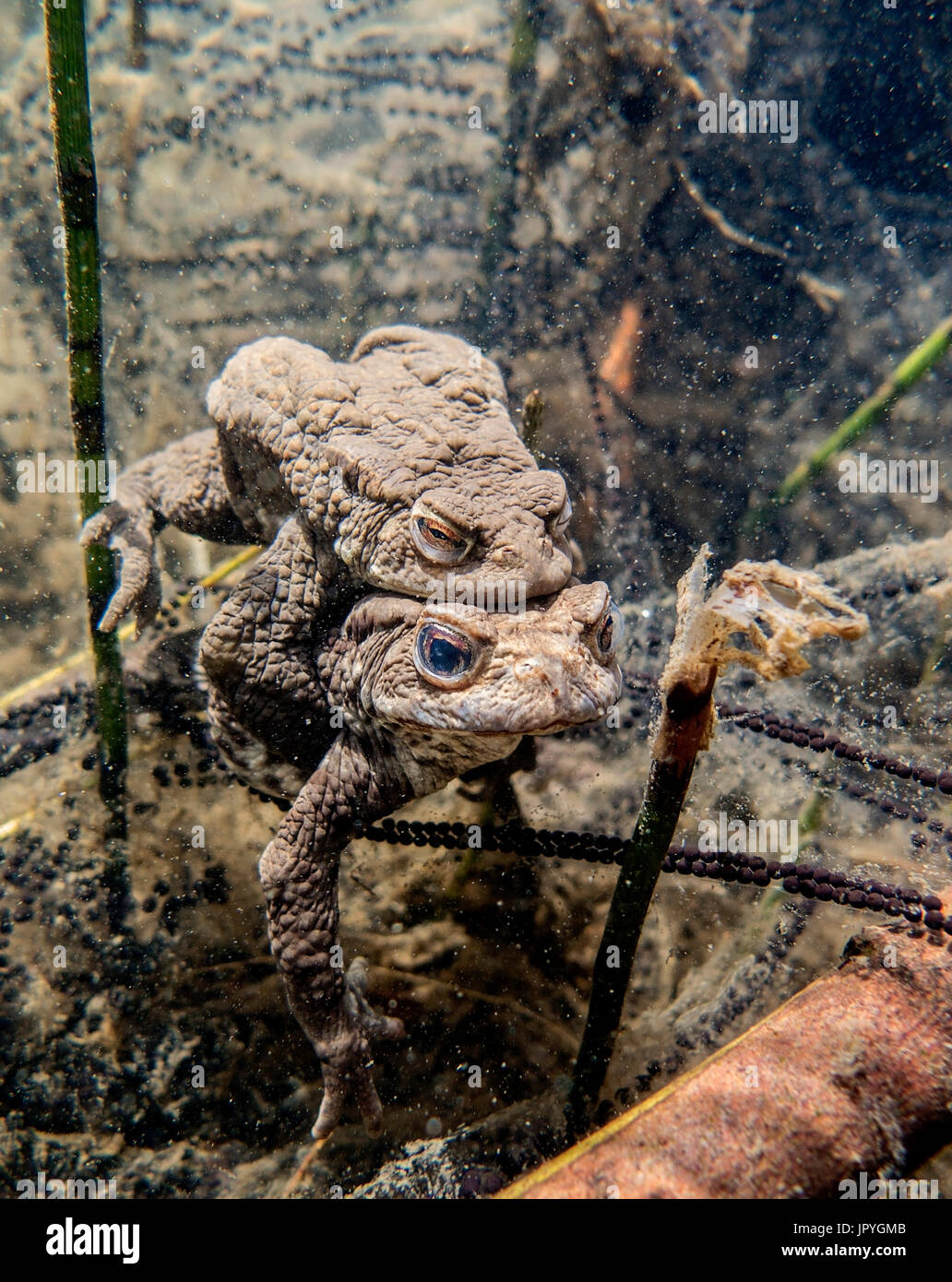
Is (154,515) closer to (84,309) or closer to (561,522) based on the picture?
(84,309)

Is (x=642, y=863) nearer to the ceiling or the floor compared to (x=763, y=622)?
nearer to the floor

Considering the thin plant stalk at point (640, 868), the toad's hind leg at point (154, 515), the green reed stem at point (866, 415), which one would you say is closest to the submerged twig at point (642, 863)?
the thin plant stalk at point (640, 868)

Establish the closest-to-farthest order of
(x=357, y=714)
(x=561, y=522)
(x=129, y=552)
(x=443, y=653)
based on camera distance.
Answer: (x=443, y=653) → (x=561, y=522) → (x=357, y=714) → (x=129, y=552)

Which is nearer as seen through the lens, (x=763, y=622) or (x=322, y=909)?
(x=763, y=622)

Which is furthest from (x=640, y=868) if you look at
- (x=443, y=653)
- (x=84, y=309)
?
(x=84, y=309)

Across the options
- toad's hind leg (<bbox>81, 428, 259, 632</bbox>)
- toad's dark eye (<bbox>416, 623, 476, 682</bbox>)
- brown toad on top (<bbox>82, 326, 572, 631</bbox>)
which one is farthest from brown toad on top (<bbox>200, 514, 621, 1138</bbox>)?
toad's hind leg (<bbox>81, 428, 259, 632</bbox>)

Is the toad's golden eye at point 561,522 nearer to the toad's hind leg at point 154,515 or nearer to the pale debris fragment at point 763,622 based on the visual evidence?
the pale debris fragment at point 763,622

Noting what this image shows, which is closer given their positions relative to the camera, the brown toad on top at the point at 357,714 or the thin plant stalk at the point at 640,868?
the thin plant stalk at the point at 640,868
